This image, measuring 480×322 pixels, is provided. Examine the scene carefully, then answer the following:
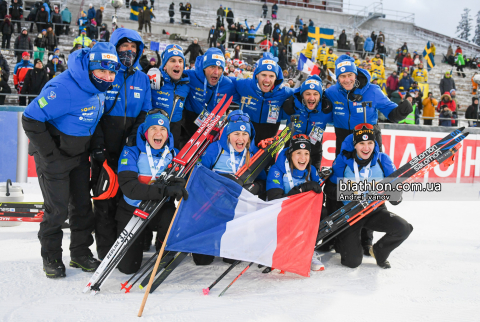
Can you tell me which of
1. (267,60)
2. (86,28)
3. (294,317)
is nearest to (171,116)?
(267,60)

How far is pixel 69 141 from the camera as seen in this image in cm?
358

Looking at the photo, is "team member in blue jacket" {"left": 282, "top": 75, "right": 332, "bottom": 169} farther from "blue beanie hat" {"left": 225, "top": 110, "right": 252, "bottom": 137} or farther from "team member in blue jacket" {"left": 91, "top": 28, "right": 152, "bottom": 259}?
"team member in blue jacket" {"left": 91, "top": 28, "right": 152, "bottom": 259}

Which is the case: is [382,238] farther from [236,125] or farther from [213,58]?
[213,58]

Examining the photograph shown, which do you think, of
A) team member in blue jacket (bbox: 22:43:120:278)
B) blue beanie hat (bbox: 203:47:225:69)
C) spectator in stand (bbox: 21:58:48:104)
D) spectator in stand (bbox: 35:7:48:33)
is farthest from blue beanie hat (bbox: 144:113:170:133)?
spectator in stand (bbox: 35:7:48:33)

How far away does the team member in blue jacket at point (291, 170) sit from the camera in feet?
13.9

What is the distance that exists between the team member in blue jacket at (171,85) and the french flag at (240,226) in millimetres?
1330

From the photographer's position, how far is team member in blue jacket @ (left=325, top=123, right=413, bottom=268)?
13.8 feet

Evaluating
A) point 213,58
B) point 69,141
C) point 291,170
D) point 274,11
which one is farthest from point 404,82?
point 274,11

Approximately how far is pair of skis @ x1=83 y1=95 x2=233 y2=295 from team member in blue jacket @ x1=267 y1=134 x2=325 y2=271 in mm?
797

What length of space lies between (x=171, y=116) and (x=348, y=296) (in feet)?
9.01

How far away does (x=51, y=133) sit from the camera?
356 centimetres

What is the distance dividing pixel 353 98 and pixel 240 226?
2.31 m

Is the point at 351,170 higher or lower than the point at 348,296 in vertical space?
higher

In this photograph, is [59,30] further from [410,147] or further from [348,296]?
[348,296]
